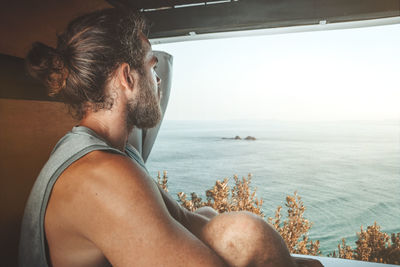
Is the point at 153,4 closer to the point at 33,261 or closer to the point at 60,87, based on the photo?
the point at 60,87

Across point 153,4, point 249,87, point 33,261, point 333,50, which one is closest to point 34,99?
point 33,261

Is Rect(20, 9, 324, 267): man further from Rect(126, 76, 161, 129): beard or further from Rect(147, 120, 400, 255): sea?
Rect(147, 120, 400, 255): sea

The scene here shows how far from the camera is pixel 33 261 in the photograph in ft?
2.27

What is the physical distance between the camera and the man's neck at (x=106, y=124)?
89 cm

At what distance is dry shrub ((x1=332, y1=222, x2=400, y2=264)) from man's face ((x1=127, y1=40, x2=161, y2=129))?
224 cm

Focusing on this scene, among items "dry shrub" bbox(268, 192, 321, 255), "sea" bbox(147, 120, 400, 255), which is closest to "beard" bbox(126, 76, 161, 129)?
"sea" bbox(147, 120, 400, 255)

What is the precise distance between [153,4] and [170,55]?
41cm

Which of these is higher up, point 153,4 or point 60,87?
point 153,4

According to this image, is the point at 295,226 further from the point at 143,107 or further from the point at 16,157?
the point at 16,157

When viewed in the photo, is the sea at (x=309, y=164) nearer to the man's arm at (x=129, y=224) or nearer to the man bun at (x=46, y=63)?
the man bun at (x=46, y=63)

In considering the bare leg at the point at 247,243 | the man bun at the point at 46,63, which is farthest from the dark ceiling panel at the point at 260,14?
the bare leg at the point at 247,243

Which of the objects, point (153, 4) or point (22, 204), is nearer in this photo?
point (22, 204)

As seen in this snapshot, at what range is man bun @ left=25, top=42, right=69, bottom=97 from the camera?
912mm

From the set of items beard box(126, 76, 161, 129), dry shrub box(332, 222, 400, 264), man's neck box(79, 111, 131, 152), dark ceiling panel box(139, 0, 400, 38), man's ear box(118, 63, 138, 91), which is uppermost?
dark ceiling panel box(139, 0, 400, 38)
